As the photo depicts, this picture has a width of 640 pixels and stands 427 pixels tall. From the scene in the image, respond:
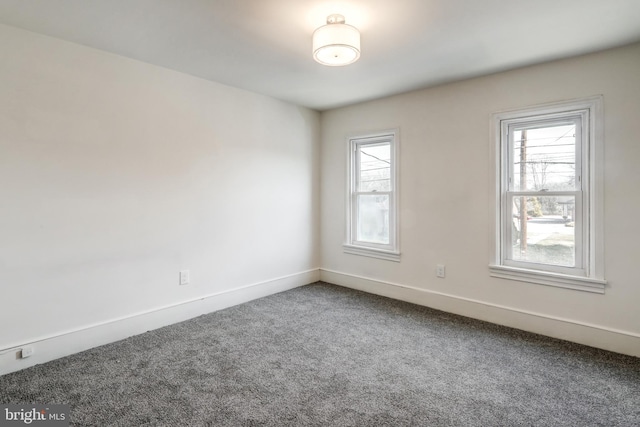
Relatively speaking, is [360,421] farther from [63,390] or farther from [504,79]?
[504,79]

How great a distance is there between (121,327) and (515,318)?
11.3ft

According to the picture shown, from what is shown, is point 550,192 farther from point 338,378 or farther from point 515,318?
point 338,378

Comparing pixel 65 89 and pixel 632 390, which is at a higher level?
pixel 65 89

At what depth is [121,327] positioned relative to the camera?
8.99 ft

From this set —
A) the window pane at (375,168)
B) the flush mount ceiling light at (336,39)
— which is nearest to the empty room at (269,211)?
the flush mount ceiling light at (336,39)

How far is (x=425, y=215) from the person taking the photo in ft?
11.7

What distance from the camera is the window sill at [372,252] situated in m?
3.83

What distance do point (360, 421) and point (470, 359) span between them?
1.12 metres

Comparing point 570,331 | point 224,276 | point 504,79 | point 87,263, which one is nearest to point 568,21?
point 504,79

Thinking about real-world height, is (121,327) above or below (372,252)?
below

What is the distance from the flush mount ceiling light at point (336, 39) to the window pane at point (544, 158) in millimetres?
1870

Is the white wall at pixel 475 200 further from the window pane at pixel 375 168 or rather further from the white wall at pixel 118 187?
the white wall at pixel 118 187

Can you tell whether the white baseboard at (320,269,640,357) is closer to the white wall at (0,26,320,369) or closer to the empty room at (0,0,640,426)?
the empty room at (0,0,640,426)

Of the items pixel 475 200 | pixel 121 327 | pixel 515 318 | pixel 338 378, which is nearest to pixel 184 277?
pixel 121 327
